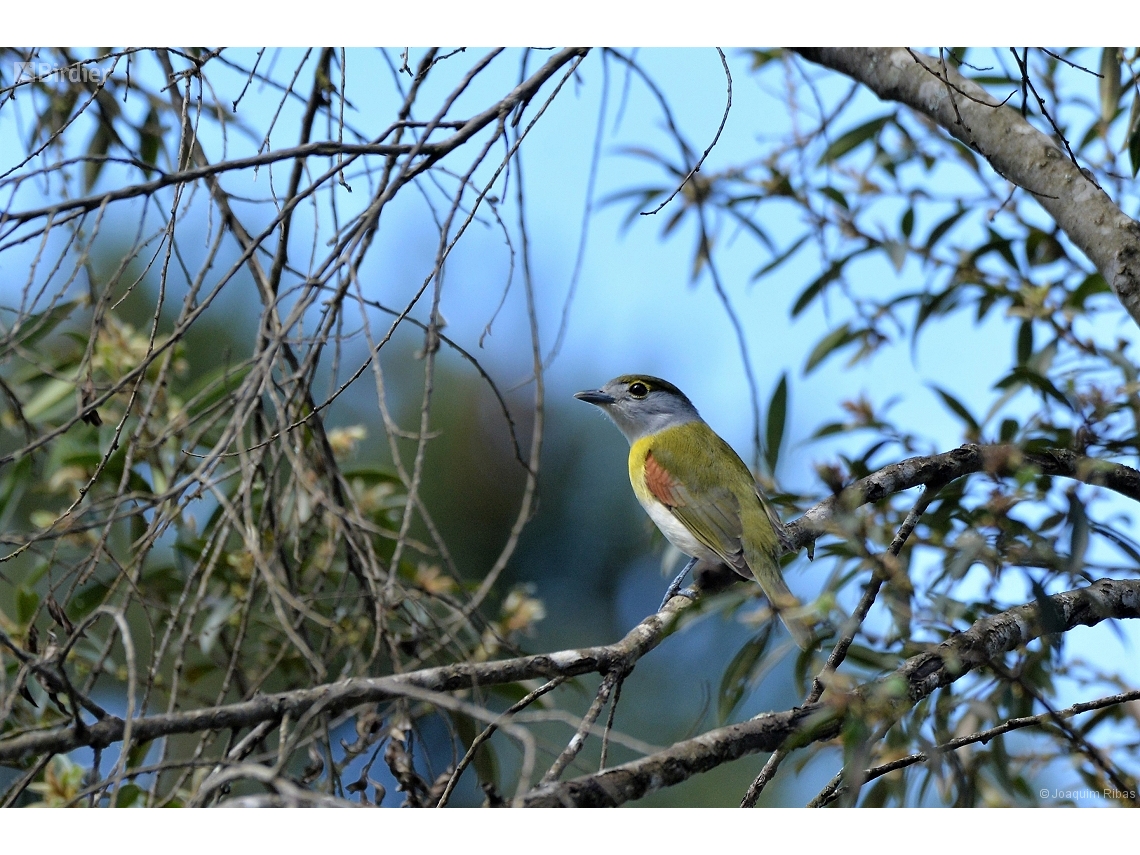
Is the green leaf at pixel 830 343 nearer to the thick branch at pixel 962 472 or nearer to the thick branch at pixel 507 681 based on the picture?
the thick branch at pixel 962 472

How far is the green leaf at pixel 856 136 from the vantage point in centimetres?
269

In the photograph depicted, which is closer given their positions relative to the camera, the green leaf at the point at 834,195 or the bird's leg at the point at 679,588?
the bird's leg at the point at 679,588

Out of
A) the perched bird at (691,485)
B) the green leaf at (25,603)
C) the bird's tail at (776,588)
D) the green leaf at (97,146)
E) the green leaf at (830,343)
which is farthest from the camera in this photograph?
the green leaf at (830,343)

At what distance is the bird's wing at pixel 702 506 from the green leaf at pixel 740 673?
154 millimetres

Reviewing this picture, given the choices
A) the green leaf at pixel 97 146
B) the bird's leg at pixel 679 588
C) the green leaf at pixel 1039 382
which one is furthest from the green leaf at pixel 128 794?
the green leaf at pixel 1039 382

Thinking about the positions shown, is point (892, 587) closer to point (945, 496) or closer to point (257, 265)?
point (945, 496)

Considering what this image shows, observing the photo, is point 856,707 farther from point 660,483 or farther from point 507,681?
point 660,483

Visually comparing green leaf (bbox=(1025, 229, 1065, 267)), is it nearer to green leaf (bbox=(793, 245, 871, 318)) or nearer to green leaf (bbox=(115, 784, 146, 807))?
green leaf (bbox=(793, 245, 871, 318))

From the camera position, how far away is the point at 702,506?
246 centimetres

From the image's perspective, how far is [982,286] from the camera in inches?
105

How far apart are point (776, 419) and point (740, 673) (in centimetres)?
62

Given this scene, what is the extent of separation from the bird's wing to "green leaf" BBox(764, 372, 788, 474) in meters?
0.17
